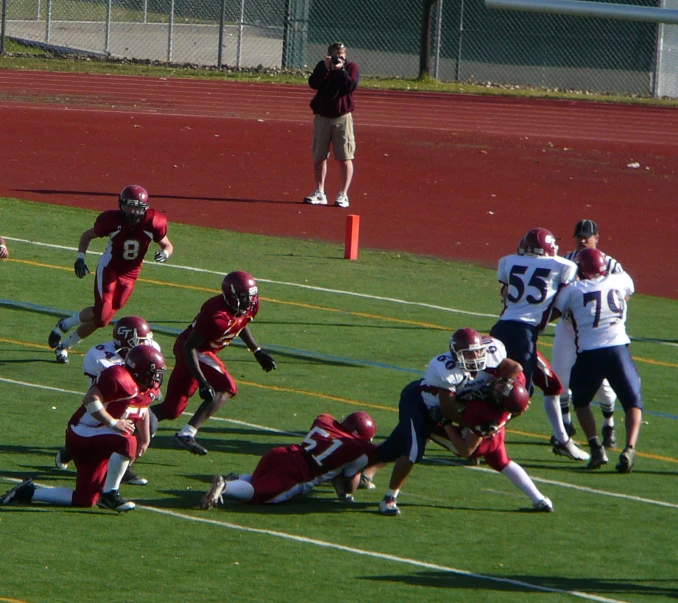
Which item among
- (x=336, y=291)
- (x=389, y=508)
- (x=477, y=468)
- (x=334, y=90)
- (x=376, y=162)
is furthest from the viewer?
(x=376, y=162)

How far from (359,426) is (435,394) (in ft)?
1.95

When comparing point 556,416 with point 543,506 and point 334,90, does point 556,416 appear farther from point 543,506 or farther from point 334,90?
point 334,90

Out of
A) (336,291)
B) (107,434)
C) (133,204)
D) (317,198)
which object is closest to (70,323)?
(133,204)

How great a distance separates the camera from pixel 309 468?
26.8 ft

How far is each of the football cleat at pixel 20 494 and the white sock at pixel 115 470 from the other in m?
0.46

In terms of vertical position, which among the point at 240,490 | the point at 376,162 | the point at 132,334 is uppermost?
the point at 376,162

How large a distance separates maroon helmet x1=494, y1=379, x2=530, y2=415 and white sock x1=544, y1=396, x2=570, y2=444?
1.53 m

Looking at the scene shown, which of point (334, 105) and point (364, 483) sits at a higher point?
point (334, 105)

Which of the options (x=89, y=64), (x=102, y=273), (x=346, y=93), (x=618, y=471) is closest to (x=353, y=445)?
(x=618, y=471)

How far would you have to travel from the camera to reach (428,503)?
8328mm

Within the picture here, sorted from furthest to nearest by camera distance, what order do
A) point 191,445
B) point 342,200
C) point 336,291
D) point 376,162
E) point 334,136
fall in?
point 376,162, point 342,200, point 334,136, point 336,291, point 191,445

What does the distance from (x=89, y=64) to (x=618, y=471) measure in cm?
2771

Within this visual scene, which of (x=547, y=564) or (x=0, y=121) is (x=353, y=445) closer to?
(x=547, y=564)

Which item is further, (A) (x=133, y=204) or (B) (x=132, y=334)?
(A) (x=133, y=204)
